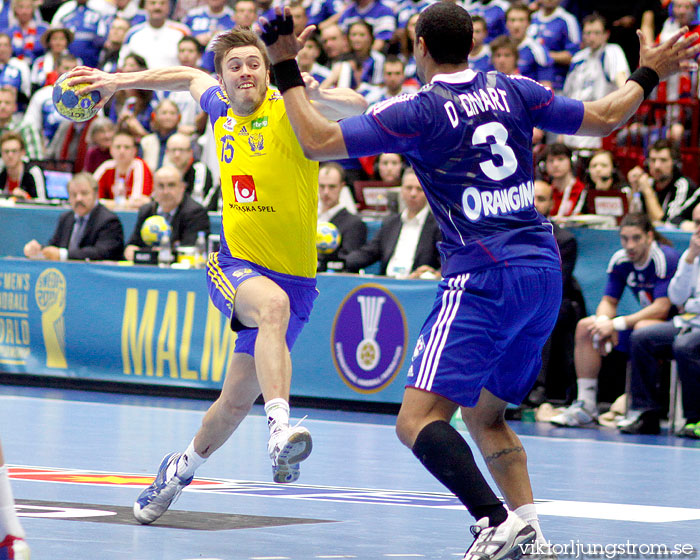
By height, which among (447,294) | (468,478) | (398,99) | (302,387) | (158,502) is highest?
(398,99)

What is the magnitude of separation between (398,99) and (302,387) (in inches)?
282

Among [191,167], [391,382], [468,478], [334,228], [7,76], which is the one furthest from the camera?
[7,76]

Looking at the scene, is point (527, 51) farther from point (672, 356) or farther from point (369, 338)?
point (672, 356)

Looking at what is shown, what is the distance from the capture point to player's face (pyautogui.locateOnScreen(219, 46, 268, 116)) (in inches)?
239

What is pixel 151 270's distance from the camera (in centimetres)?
1200

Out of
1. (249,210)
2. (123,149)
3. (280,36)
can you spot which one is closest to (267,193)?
(249,210)

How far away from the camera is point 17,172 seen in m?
15.2

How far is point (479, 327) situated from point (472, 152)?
26.0 inches

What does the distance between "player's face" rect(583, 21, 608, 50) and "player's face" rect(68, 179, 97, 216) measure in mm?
6289

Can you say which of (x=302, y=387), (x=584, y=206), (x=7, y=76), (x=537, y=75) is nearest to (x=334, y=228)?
(x=302, y=387)

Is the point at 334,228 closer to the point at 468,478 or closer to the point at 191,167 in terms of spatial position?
the point at 191,167

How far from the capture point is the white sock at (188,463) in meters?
5.79

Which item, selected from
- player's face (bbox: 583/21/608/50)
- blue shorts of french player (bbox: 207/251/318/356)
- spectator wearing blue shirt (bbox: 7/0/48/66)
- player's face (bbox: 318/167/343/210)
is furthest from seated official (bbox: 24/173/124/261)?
spectator wearing blue shirt (bbox: 7/0/48/66)

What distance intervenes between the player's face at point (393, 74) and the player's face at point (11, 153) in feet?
15.2
